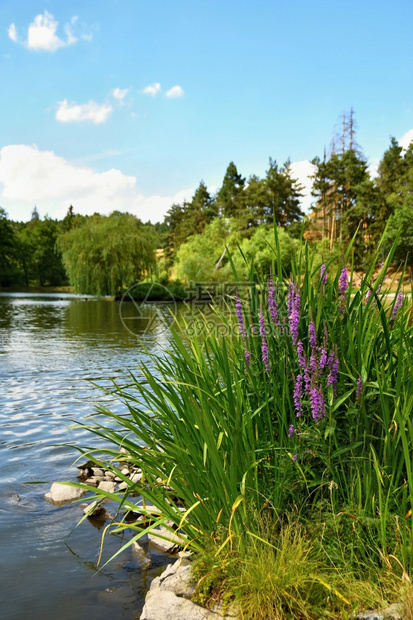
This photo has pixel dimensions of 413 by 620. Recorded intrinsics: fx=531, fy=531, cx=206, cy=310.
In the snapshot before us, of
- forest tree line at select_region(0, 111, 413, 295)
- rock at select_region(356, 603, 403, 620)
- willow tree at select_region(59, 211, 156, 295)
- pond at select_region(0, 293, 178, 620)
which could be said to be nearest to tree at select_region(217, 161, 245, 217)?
forest tree line at select_region(0, 111, 413, 295)

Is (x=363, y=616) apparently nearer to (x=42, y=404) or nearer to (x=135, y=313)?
(x=42, y=404)

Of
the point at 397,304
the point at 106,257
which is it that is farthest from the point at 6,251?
the point at 397,304

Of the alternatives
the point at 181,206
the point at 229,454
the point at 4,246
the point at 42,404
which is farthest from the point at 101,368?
the point at 181,206

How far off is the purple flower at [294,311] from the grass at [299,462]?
0.01 metres

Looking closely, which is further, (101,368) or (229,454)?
(101,368)

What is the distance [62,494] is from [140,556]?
1.73 metres

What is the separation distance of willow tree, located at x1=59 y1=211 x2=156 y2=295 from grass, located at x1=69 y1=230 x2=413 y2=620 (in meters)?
42.4

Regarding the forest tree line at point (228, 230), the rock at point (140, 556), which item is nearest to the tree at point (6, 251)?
the forest tree line at point (228, 230)

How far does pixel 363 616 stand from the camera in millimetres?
2826

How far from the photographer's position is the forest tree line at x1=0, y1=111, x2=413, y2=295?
46156 mm

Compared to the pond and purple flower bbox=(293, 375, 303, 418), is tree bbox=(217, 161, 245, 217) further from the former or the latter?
purple flower bbox=(293, 375, 303, 418)

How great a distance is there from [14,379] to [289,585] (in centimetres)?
1128

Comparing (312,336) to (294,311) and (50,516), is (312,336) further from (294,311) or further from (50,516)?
(50,516)

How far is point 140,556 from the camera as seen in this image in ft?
15.0
